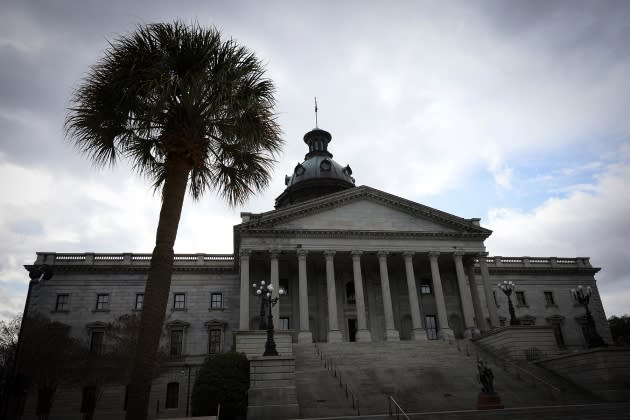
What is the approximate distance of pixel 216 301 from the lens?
138 feet

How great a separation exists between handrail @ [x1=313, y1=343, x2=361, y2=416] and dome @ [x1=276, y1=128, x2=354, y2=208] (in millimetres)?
25116

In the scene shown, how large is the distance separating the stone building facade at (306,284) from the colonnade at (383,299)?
8cm

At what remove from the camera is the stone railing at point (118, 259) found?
135 feet

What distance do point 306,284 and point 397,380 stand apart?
12.7 m

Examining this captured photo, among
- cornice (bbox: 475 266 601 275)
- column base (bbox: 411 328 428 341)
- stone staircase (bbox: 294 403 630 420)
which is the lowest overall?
stone staircase (bbox: 294 403 630 420)

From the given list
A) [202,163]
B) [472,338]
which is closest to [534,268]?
[472,338]

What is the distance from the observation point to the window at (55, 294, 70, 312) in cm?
3950

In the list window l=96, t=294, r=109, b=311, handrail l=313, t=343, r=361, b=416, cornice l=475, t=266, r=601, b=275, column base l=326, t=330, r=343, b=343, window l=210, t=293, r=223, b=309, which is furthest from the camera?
cornice l=475, t=266, r=601, b=275

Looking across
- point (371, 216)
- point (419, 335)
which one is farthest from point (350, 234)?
point (419, 335)

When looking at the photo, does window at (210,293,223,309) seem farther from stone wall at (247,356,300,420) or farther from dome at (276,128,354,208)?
stone wall at (247,356,300,420)

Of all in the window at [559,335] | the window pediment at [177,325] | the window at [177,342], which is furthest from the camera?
the window at [559,335]

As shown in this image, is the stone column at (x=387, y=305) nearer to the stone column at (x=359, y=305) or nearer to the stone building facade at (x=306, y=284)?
the stone building facade at (x=306, y=284)

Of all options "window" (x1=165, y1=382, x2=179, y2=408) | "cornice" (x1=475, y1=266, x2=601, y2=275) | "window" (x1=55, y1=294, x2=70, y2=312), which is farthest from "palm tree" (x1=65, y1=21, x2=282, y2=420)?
"cornice" (x1=475, y1=266, x2=601, y2=275)

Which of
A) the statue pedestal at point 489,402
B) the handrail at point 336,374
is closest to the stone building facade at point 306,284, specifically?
the handrail at point 336,374
